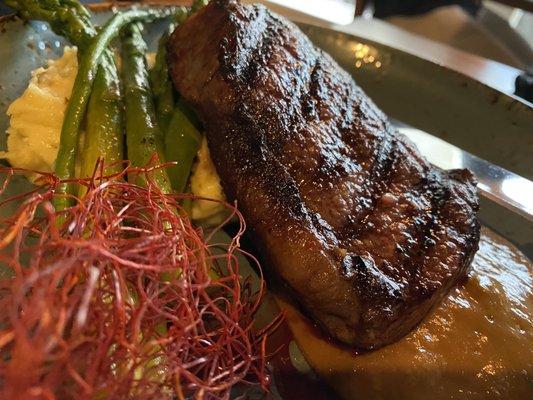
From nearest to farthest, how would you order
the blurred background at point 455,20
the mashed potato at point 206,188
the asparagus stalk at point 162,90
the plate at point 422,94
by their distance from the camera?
1. the mashed potato at point 206,188
2. the asparagus stalk at point 162,90
3. the plate at point 422,94
4. the blurred background at point 455,20

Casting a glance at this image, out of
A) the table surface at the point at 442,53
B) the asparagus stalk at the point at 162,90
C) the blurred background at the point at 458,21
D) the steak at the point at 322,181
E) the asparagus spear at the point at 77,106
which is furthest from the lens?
the blurred background at the point at 458,21

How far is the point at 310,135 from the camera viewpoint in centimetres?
240

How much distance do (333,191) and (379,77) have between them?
185 centimetres

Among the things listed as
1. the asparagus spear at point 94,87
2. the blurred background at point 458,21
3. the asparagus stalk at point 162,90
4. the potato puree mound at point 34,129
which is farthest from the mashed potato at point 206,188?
the blurred background at point 458,21

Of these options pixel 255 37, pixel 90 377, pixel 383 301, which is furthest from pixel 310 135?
Answer: pixel 90 377

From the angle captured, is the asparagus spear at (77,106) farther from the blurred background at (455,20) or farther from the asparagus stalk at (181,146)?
the blurred background at (455,20)

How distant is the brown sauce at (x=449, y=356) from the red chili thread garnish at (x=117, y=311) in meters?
0.29

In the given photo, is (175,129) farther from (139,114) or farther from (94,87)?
(94,87)

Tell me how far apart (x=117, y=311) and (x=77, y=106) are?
55.1 inches

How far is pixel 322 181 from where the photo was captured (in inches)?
90.6

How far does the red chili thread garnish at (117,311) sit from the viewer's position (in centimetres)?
138

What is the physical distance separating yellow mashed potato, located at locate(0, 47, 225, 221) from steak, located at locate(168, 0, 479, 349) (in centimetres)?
19

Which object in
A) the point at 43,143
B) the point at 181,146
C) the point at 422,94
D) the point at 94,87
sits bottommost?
the point at 43,143

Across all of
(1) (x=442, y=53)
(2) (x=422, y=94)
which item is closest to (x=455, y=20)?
(1) (x=442, y=53)
